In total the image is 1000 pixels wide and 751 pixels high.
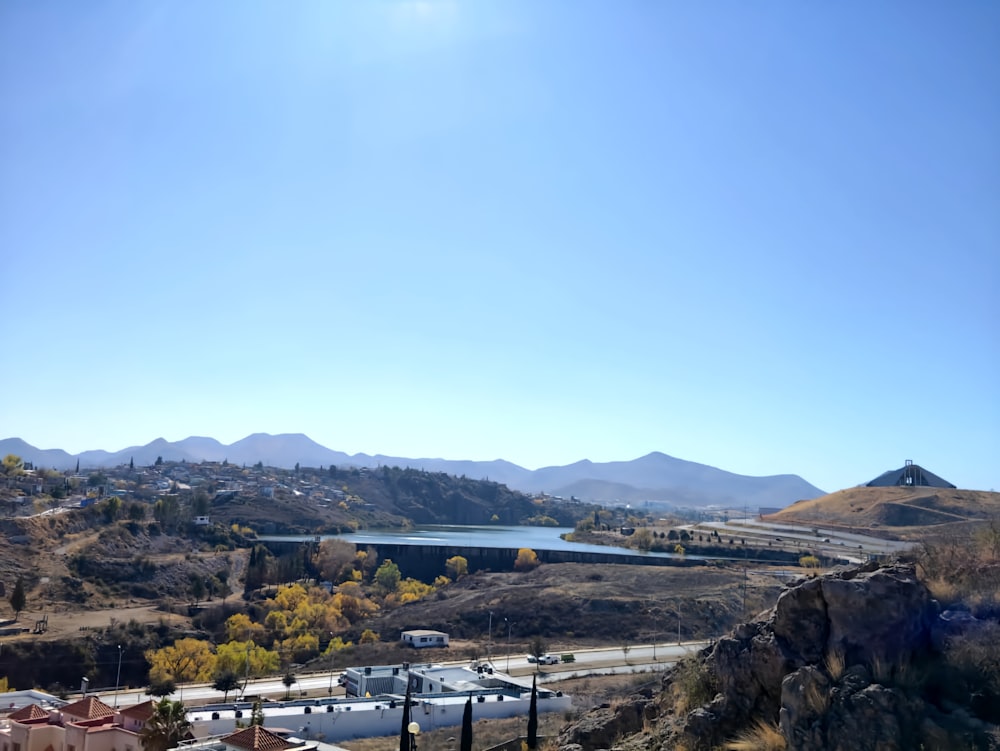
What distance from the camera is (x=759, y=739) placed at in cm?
695

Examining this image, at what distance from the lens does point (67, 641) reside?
141 ft

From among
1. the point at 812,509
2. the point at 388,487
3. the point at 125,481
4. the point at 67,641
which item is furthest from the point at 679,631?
the point at 388,487

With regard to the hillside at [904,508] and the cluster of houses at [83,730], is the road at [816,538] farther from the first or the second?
the cluster of houses at [83,730]

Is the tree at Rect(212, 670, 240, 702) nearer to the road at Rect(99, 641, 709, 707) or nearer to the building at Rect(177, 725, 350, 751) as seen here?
the road at Rect(99, 641, 709, 707)

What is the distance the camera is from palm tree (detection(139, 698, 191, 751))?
13289mm

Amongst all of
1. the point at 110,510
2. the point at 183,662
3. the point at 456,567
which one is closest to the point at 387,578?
the point at 456,567

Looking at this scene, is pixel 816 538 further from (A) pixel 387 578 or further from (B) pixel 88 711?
(B) pixel 88 711

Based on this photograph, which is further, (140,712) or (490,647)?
(490,647)

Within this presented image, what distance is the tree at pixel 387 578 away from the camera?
7138 cm

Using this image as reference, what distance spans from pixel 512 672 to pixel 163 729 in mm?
25175

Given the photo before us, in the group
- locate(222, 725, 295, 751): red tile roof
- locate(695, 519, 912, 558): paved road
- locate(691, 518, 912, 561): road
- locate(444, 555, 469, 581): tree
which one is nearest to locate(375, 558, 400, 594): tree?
locate(444, 555, 469, 581): tree

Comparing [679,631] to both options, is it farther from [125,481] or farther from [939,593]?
[125,481]

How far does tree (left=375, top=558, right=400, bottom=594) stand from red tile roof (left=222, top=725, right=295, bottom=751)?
5963 centimetres

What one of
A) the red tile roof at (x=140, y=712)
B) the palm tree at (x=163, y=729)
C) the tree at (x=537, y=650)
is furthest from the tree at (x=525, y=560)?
the palm tree at (x=163, y=729)
